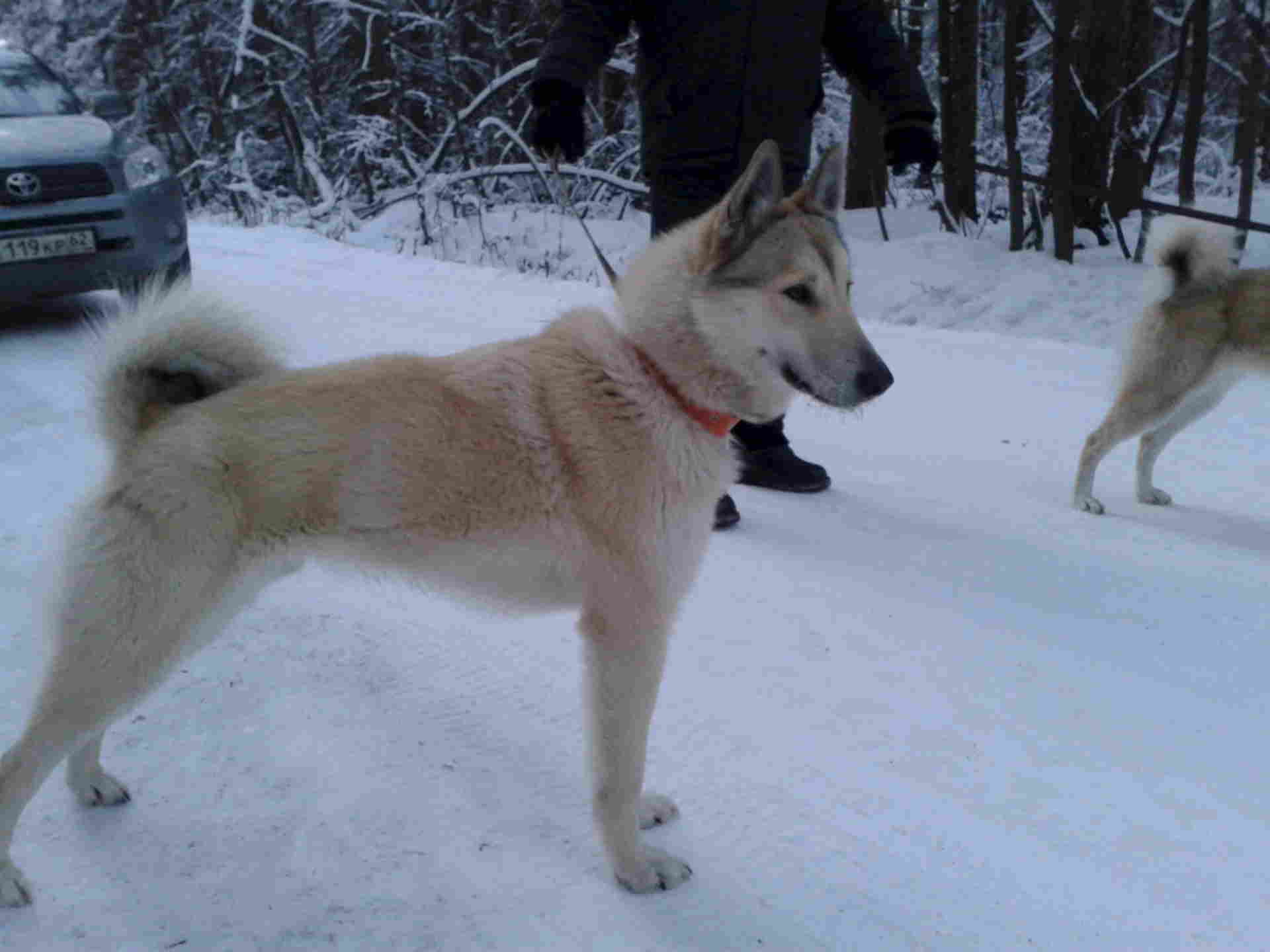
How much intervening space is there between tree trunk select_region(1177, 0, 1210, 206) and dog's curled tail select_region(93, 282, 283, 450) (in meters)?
9.53

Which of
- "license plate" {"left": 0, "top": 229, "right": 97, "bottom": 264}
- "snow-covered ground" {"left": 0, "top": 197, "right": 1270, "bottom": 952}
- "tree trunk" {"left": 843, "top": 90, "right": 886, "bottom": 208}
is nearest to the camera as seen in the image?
"snow-covered ground" {"left": 0, "top": 197, "right": 1270, "bottom": 952}

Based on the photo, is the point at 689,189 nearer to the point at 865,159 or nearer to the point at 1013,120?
the point at 1013,120

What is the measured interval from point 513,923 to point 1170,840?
50.8 inches

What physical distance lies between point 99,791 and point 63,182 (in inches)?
188

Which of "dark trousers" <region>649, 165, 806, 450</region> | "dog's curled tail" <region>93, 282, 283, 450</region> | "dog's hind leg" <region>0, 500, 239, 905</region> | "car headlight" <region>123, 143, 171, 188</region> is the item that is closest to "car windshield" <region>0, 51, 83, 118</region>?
"car headlight" <region>123, 143, 171, 188</region>

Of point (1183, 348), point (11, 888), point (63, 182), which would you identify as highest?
point (63, 182)

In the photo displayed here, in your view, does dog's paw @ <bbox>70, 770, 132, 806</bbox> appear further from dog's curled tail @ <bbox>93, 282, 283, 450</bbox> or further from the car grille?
the car grille

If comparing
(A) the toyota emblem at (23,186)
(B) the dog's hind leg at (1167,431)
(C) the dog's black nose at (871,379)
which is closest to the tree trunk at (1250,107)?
(B) the dog's hind leg at (1167,431)

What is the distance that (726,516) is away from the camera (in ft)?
10.8

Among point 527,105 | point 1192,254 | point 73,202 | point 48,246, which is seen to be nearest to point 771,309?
point 1192,254

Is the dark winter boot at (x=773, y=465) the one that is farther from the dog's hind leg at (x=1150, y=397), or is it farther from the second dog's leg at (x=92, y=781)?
the second dog's leg at (x=92, y=781)

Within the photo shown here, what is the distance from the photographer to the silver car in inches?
210

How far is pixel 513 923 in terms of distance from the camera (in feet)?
5.53

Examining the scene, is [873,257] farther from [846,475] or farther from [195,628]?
[195,628]
